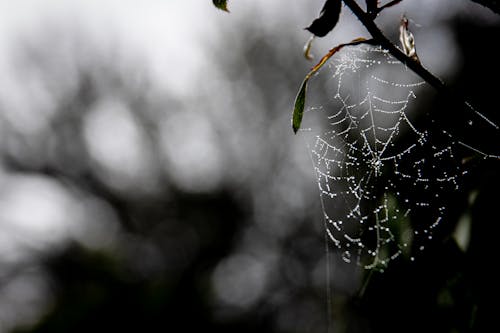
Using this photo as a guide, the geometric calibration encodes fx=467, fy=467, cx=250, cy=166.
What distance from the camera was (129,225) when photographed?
10.6 metres

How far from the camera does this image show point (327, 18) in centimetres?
72

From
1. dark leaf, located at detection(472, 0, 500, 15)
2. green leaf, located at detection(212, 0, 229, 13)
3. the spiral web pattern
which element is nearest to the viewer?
dark leaf, located at detection(472, 0, 500, 15)

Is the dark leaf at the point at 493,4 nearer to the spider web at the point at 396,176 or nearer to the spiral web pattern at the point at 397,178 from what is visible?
the spider web at the point at 396,176

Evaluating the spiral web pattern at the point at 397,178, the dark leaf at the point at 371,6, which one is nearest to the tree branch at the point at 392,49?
the dark leaf at the point at 371,6

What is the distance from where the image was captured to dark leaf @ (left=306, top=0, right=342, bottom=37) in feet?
2.35

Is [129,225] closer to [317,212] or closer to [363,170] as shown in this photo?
[317,212]

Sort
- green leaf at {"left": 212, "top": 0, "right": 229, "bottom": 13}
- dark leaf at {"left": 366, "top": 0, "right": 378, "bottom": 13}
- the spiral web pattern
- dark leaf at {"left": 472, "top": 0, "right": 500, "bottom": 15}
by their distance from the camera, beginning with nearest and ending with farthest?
dark leaf at {"left": 472, "top": 0, "right": 500, "bottom": 15}
dark leaf at {"left": 366, "top": 0, "right": 378, "bottom": 13}
green leaf at {"left": 212, "top": 0, "right": 229, "bottom": 13}
the spiral web pattern

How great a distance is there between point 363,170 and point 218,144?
724 centimetres

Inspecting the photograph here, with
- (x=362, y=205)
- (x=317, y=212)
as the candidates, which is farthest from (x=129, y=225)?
(x=362, y=205)

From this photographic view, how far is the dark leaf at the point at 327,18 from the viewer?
0.72 m

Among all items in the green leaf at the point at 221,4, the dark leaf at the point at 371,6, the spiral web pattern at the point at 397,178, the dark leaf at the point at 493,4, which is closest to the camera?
the dark leaf at the point at 493,4

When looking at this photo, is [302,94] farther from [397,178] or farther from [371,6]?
[397,178]

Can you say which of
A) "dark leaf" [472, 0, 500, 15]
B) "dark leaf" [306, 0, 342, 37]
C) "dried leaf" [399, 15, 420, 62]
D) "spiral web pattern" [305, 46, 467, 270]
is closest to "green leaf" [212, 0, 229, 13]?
"dark leaf" [306, 0, 342, 37]

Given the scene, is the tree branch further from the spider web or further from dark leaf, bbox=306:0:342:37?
the spider web
